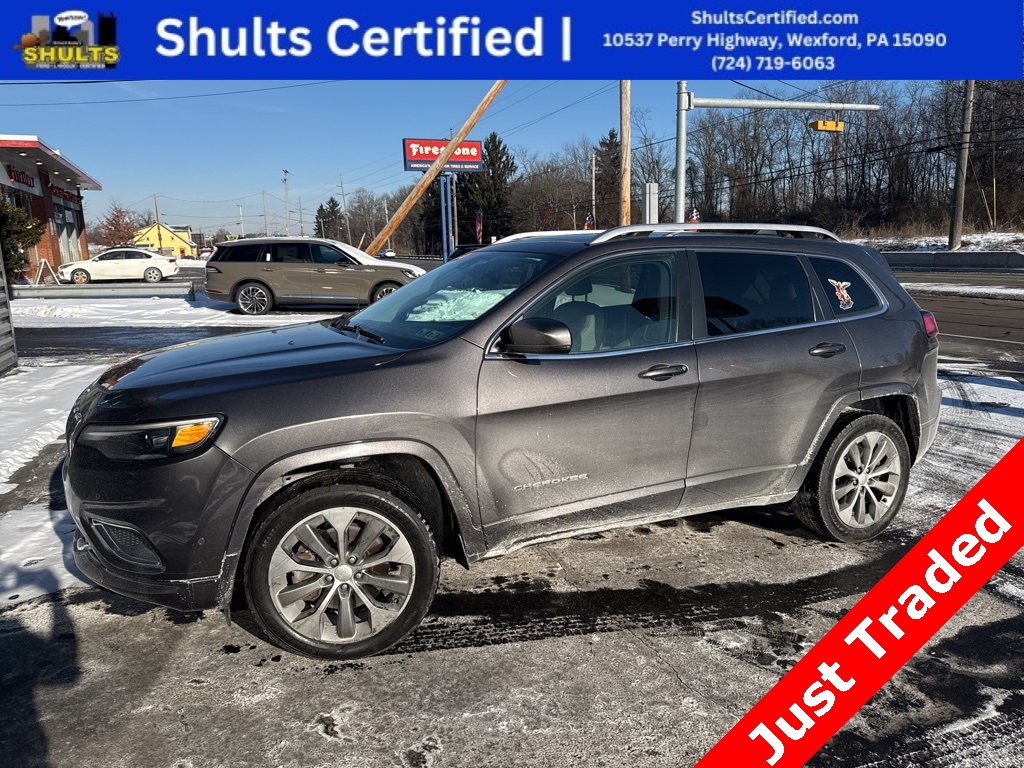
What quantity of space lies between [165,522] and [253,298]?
48.8 ft

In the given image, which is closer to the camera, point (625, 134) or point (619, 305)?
point (619, 305)

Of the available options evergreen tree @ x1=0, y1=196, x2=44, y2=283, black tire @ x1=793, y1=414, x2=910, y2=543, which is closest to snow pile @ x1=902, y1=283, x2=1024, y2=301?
black tire @ x1=793, y1=414, x2=910, y2=543

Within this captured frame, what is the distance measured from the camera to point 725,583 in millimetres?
3895

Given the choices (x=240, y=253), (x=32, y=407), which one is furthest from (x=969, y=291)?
(x=32, y=407)

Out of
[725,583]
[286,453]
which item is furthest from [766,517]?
[286,453]

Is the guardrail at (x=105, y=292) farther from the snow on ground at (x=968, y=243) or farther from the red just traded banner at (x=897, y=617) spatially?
the snow on ground at (x=968, y=243)

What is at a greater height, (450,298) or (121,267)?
(121,267)

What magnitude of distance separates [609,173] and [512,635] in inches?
3371

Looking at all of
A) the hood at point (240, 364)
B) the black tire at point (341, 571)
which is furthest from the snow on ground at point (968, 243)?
the black tire at point (341, 571)

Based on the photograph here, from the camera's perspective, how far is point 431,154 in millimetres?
43281

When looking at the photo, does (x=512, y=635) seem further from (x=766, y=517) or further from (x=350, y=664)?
(x=766, y=517)

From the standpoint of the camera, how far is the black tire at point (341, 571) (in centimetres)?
307

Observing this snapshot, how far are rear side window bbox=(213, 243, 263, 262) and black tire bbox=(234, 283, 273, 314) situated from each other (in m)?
0.61

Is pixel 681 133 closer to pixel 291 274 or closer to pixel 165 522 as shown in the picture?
pixel 291 274
